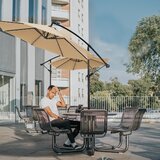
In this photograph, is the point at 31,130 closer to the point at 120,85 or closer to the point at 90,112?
the point at 90,112

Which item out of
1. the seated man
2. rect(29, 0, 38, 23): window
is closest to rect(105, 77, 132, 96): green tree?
rect(29, 0, 38, 23): window

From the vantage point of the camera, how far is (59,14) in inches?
2207

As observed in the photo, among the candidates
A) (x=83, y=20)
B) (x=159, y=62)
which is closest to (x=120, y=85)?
(x=83, y=20)

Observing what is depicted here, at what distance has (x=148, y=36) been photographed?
127ft

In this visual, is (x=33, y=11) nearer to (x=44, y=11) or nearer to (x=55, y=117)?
(x=44, y=11)

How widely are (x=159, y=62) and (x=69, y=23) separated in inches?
831

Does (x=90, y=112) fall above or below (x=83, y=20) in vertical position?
below

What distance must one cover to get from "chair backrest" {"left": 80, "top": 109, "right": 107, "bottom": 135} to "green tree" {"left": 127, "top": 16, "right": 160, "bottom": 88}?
97.4 ft

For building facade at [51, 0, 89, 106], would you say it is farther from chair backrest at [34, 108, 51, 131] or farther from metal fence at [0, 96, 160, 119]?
chair backrest at [34, 108, 51, 131]

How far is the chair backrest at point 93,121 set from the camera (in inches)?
354

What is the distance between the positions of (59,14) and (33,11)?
27.6 meters

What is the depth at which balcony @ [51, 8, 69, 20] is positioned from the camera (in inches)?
2184

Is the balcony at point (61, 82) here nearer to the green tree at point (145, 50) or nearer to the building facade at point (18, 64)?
the green tree at point (145, 50)

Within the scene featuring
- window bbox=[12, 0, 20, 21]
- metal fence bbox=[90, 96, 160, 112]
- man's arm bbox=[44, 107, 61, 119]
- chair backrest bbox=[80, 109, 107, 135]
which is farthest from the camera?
metal fence bbox=[90, 96, 160, 112]
